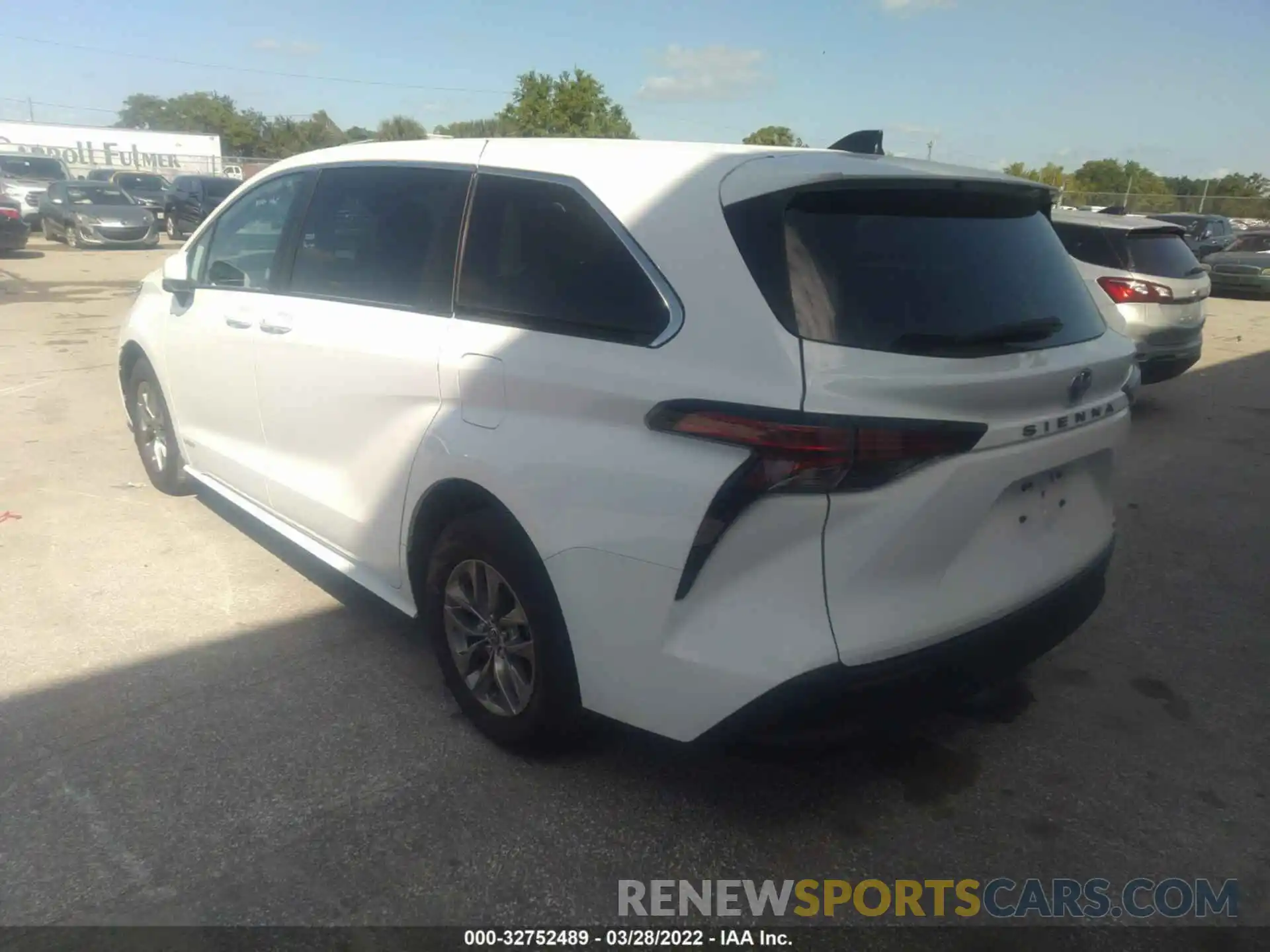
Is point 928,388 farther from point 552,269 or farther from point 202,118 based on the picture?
point 202,118

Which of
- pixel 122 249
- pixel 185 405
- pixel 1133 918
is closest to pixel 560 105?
pixel 122 249

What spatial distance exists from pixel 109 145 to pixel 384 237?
55.7 meters

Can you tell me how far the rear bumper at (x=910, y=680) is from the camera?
2152 millimetres

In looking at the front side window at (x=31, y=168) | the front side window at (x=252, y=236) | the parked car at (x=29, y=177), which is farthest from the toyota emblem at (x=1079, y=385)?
the front side window at (x=31, y=168)

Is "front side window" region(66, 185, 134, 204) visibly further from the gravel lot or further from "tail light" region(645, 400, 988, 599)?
"tail light" region(645, 400, 988, 599)

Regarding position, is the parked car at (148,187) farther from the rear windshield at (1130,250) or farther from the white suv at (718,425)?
the white suv at (718,425)

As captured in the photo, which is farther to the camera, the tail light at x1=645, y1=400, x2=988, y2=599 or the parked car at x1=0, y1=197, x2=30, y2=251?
the parked car at x1=0, y1=197, x2=30, y2=251

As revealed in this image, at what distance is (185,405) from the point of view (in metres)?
4.66

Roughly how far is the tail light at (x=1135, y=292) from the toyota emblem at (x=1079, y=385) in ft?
20.9

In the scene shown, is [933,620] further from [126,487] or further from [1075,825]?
[126,487]

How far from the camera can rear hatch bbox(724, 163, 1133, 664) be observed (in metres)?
2.13

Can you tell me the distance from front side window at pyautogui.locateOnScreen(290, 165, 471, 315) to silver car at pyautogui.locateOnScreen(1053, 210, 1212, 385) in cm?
653

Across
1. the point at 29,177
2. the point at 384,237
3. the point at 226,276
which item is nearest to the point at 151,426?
the point at 226,276

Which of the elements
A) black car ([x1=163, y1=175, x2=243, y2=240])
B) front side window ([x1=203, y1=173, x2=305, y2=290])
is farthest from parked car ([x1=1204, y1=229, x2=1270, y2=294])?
black car ([x1=163, y1=175, x2=243, y2=240])
